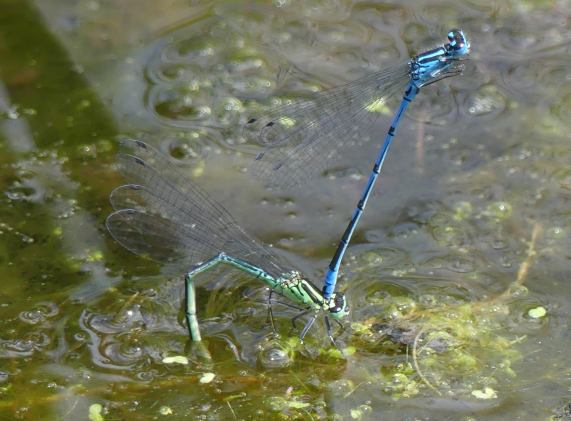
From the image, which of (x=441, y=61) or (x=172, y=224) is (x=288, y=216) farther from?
(x=441, y=61)

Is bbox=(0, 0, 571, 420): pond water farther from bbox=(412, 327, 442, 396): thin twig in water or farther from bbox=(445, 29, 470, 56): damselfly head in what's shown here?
bbox=(445, 29, 470, 56): damselfly head

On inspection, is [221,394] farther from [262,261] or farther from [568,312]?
[568,312]

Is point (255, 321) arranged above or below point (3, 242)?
above

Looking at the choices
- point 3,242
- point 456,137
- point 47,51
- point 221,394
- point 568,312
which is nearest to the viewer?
point 221,394

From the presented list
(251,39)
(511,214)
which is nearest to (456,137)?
(511,214)

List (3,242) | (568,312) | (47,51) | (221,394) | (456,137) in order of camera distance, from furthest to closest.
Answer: (47,51) < (456,137) < (3,242) < (568,312) < (221,394)

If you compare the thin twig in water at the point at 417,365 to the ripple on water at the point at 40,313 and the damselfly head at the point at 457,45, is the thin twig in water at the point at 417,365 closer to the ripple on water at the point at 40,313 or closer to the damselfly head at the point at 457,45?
the damselfly head at the point at 457,45

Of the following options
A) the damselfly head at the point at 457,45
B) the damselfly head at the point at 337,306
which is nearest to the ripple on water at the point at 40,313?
the damselfly head at the point at 337,306
